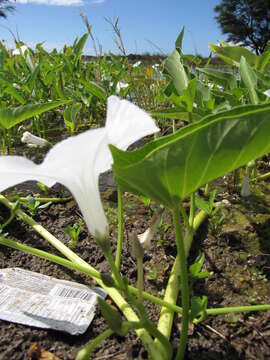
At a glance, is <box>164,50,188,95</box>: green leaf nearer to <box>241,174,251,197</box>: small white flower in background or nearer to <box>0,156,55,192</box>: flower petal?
<box>241,174,251,197</box>: small white flower in background

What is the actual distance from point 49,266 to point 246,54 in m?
1.30

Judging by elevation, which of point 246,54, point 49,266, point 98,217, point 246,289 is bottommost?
point 246,289

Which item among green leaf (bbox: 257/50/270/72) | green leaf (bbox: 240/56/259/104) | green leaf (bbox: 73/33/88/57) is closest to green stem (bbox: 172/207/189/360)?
green leaf (bbox: 240/56/259/104)

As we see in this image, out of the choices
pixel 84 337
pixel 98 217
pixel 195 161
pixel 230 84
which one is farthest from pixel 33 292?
pixel 230 84

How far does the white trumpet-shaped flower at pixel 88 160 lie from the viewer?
1.62ft

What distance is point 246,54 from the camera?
1741 millimetres

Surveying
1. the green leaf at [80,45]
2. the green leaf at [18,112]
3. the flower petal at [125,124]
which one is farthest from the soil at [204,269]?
the green leaf at [80,45]

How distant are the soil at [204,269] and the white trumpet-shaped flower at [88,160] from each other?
1.23ft

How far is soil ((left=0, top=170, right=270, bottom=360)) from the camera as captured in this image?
0.79 metres

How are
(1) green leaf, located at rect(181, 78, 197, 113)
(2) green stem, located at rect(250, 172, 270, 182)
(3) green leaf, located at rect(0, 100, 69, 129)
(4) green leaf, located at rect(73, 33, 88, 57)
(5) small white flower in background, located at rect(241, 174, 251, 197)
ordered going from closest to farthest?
1. (1) green leaf, located at rect(181, 78, 197, 113)
2. (3) green leaf, located at rect(0, 100, 69, 129)
3. (5) small white flower in background, located at rect(241, 174, 251, 197)
4. (2) green stem, located at rect(250, 172, 270, 182)
5. (4) green leaf, located at rect(73, 33, 88, 57)

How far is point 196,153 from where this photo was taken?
50cm

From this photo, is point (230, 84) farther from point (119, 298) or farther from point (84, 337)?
point (84, 337)

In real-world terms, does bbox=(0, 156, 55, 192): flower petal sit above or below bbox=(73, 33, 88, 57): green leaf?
below

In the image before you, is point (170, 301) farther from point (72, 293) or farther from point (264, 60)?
point (264, 60)
